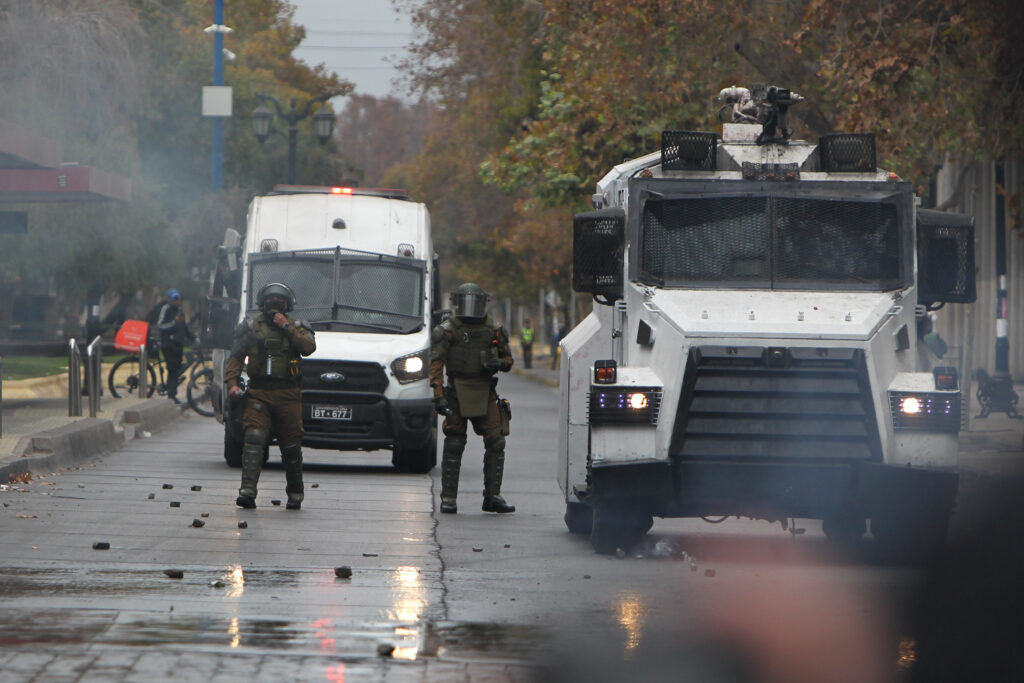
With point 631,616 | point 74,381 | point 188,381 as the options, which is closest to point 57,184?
point 74,381

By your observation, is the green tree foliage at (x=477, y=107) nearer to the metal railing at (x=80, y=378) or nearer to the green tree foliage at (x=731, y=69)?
the green tree foliage at (x=731, y=69)

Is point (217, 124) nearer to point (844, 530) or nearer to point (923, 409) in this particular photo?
point (844, 530)

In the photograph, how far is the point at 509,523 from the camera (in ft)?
45.1

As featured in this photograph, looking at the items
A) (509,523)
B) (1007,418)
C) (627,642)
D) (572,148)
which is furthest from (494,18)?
(627,642)

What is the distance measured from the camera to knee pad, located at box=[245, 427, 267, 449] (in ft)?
45.8

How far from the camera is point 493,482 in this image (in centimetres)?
1439

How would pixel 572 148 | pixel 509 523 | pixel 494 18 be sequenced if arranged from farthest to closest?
pixel 494 18, pixel 572 148, pixel 509 523

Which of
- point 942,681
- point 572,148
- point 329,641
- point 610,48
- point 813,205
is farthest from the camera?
point 572,148

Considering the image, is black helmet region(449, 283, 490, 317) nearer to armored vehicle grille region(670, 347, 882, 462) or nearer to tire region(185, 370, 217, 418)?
armored vehicle grille region(670, 347, 882, 462)

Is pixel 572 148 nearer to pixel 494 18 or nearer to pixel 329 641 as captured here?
pixel 494 18

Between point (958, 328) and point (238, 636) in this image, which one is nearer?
point (238, 636)

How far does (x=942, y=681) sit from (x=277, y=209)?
44.9ft

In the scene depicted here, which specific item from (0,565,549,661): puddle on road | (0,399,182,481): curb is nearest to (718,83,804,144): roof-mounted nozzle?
(0,565,549,661): puddle on road

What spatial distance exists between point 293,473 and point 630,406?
13.5ft
